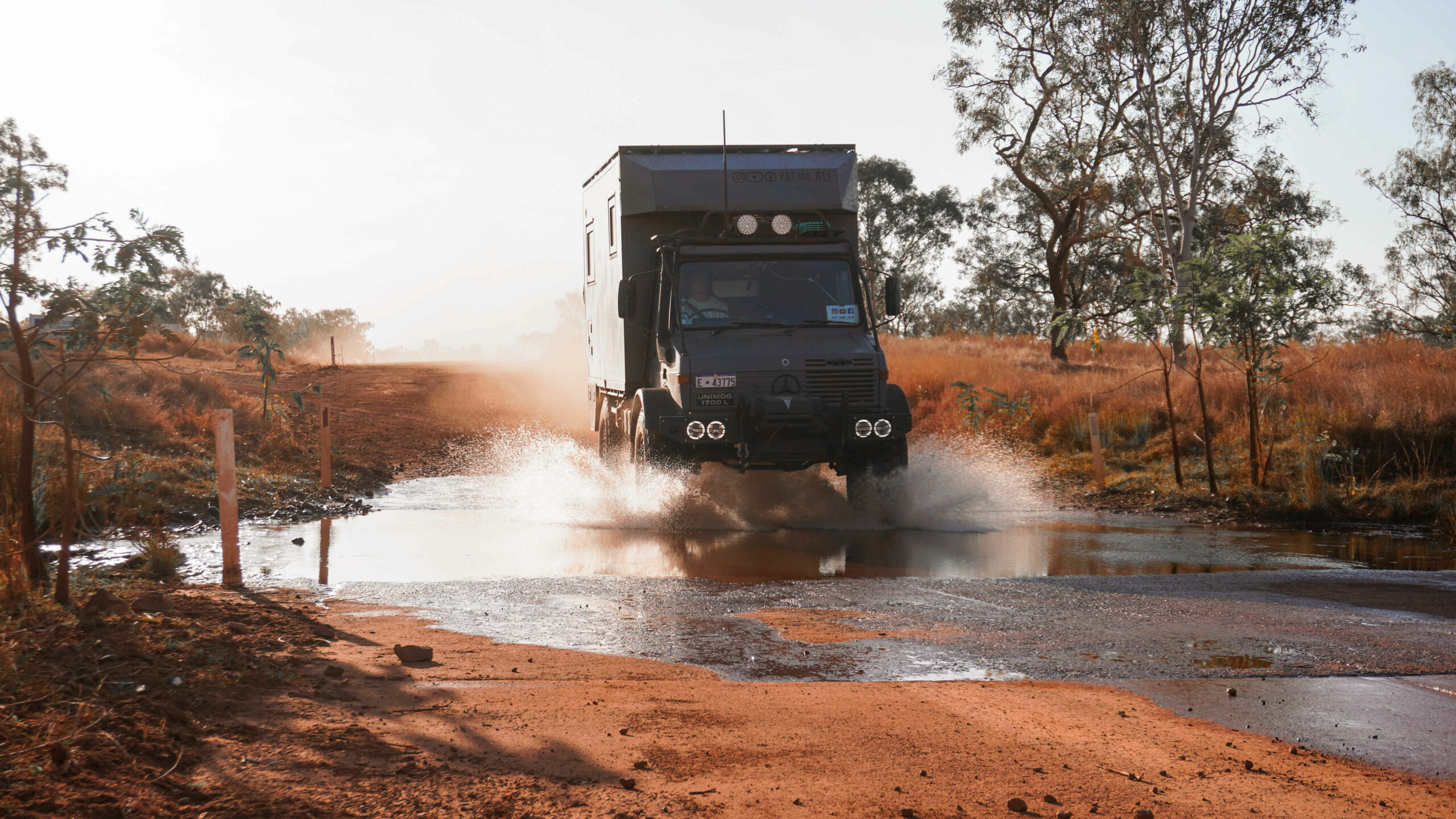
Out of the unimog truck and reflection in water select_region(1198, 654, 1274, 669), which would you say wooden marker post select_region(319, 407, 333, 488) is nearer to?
the unimog truck

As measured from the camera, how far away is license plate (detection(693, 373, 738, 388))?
39.1ft

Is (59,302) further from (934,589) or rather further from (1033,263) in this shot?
(1033,263)

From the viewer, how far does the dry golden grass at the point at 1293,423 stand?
1359 cm

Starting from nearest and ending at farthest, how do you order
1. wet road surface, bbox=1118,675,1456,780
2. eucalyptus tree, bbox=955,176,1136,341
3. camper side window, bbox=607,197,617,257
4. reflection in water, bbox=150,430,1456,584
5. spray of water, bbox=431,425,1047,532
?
wet road surface, bbox=1118,675,1456,780 < reflection in water, bbox=150,430,1456,584 < spray of water, bbox=431,425,1047,532 < camper side window, bbox=607,197,617,257 < eucalyptus tree, bbox=955,176,1136,341

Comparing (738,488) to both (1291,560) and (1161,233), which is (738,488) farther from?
(1161,233)

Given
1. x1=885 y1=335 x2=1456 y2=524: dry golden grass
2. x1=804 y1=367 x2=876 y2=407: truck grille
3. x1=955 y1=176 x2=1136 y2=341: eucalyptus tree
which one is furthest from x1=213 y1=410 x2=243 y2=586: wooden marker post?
x1=955 y1=176 x2=1136 y2=341: eucalyptus tree

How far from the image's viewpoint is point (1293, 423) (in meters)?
15.2

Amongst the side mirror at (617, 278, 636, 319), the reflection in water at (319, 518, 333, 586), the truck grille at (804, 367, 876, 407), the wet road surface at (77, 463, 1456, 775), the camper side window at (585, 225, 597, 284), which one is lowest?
the wet road surface at (77, 463, 1456, 775)

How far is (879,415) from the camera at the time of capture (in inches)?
481

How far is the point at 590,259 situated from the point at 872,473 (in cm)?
593

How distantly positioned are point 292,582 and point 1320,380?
14754mm

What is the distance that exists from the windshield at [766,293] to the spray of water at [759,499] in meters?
1.81

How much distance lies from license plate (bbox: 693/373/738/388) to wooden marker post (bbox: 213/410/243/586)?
4.58 meters

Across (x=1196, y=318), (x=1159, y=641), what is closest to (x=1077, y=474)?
(x=1196, y=318)
